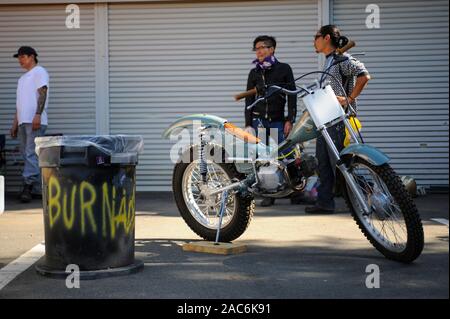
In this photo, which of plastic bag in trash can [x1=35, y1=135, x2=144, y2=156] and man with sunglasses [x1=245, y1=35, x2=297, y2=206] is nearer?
plastic bag in trash can [x1=35, y1=135, x2=144, y2=156]

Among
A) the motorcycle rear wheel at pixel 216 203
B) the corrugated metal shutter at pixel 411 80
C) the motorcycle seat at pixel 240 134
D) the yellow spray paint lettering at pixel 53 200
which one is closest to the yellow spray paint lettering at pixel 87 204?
the yellow spray paint lettering at pixel 53 200

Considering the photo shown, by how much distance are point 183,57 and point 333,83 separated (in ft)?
16.6

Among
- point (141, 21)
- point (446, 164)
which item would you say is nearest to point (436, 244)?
point (446, 164)

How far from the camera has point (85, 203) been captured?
A: 18.9ft

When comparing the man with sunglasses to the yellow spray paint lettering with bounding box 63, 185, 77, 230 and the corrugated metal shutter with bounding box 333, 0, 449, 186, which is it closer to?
the corrugated metal shutter with bounding box 333, 0, 449, 186

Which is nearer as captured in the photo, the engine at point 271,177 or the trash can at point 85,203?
the trash can at point 85,203

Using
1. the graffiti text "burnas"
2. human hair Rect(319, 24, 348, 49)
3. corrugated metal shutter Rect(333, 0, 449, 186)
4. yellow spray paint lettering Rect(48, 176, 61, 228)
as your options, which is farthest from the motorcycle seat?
corrugated metal shutter Rect(333, 0, 449, 186)

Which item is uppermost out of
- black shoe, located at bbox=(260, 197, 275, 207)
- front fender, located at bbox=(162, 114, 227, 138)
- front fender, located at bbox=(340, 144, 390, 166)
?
front fender, located at bbox=(162, 114, 227, 138)

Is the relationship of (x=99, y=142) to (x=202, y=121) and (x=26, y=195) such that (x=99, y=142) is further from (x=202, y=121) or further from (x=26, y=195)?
(x=26, y=195)

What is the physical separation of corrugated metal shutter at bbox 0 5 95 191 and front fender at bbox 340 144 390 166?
782 centimetres

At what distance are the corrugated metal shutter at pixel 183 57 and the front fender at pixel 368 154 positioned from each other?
6.94 metres

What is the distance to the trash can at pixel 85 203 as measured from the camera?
5762 millimetres

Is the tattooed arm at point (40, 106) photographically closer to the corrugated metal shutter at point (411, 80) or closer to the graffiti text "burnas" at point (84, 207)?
the corrugated metal shutter at point (411, 80)

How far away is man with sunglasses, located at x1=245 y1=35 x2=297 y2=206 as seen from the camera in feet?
31.4
